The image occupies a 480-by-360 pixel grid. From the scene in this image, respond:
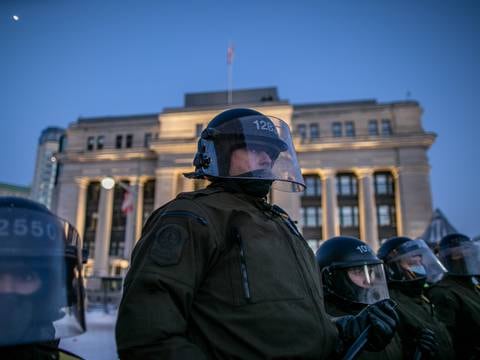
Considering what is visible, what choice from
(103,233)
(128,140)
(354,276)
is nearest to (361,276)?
(354,276)

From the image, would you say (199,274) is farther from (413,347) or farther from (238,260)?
(413,347)

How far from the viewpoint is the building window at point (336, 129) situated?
39250mm

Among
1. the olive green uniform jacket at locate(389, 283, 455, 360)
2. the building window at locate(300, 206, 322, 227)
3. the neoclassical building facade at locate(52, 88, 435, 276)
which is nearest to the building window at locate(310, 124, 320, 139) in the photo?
the neoclassical building facade at locate(52, 88, 435, 276)

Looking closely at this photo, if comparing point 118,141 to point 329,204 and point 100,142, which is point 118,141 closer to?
point 100,142

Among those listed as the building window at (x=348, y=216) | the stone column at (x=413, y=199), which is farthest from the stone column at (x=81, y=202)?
the stone column at (x=413, y=199)

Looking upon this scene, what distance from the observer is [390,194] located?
125 ft

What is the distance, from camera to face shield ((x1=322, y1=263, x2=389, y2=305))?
3.38 m

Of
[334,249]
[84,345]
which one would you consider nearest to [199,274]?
[334,249]

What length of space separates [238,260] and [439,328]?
3.38 m

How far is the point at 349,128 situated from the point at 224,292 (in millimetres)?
40101

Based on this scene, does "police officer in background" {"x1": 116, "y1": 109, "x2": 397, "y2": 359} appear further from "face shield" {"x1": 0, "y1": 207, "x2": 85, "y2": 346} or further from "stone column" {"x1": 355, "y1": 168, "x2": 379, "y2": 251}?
"stone column" {"x1": 355, "y1": 168, "x2": 379, "y2": 251}

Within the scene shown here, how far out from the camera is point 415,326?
363cm

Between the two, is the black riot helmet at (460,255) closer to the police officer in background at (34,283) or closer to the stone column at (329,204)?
the police officer in background at (34,283)

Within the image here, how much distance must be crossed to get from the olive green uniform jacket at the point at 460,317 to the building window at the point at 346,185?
1395 inches
